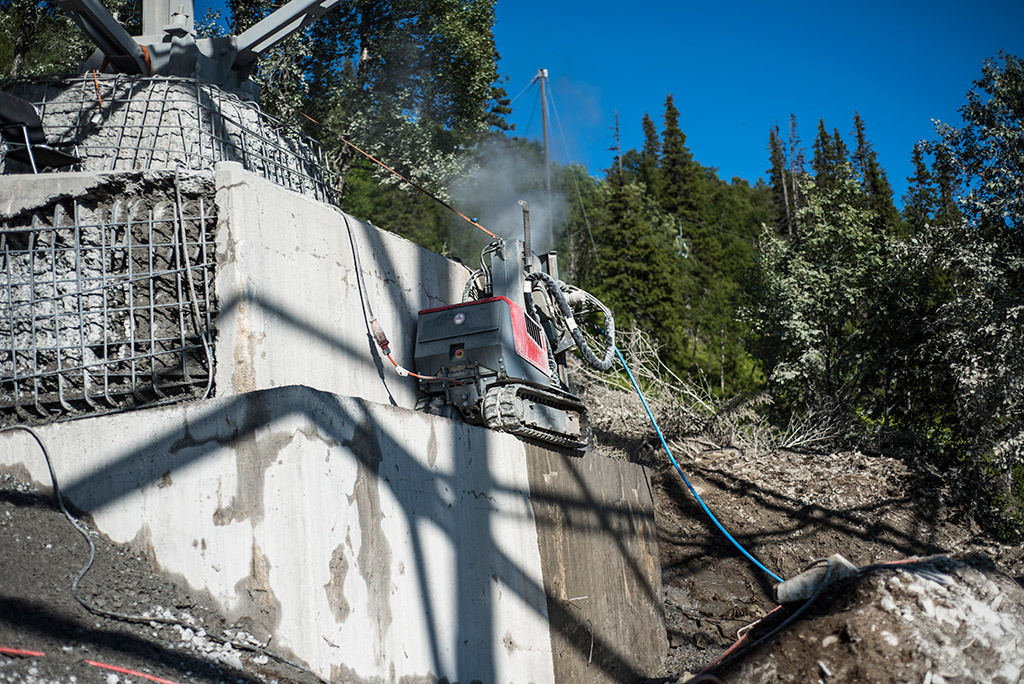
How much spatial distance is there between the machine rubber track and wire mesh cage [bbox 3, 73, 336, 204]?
266 centimetres

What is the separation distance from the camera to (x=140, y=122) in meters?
7.12

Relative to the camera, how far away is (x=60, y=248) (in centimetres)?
590

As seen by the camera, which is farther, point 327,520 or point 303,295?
point 303,295

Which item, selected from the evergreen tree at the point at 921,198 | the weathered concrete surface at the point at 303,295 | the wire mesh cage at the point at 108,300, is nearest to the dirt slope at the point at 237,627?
the wire mesh cage at the point at 108,300

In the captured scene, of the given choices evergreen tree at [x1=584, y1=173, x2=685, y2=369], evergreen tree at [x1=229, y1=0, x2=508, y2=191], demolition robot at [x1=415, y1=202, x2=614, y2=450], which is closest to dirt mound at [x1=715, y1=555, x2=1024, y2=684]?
demolition robot at [x1=415, y1=202, x2=614, y2=450]

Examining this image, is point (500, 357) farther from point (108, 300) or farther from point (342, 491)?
point (108, 300)

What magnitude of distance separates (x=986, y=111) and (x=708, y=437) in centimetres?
712

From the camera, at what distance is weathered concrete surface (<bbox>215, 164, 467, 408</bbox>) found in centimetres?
565

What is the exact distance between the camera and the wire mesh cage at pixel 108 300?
5.73 meters

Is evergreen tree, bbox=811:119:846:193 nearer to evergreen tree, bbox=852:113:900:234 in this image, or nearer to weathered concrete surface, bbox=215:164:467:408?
evergreen tree, bbox=852:113:900:234

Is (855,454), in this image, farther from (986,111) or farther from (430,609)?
(430,609)

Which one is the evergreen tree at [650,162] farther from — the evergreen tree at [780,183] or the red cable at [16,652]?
the red cable at [16,652]

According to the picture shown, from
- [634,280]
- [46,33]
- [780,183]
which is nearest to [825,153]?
[780,183]

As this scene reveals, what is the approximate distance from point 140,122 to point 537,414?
13.1 ft
